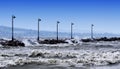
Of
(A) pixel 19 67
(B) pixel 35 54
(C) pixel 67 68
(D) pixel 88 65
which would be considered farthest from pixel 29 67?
(B) pixel 35 54

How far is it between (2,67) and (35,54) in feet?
34.2

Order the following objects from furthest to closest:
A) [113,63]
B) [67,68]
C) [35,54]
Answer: [35,54]
[113,63]
[67,68]

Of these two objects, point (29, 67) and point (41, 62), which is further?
point (41, 62)

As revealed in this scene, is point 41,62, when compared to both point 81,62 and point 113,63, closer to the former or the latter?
point 81,62

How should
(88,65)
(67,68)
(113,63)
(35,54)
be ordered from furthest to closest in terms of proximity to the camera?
(35,54)
(113,63)
(88,65)
(67,68)

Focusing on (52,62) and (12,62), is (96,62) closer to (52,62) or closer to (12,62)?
(52,62)

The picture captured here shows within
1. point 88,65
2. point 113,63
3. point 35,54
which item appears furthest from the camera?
point 35,54

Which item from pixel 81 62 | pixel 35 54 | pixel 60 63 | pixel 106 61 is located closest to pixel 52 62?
pixel 60 63

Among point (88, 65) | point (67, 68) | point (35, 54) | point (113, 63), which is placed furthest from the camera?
point (35, 54)

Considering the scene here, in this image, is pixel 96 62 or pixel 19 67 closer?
pixel 19 67

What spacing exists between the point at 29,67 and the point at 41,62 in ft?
10.6

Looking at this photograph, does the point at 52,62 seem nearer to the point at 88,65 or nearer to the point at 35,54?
the point at 88,65

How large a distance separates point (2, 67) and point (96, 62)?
741 centimetres

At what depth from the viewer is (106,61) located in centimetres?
2698
